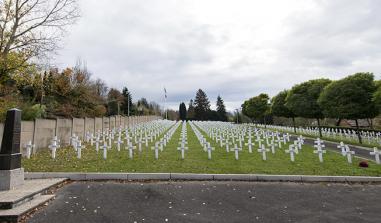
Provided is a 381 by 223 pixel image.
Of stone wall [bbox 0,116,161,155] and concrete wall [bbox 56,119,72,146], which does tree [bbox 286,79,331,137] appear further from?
concrete wall [bbox 56,119,72,146]

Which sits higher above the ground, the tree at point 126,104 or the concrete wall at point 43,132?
the tree at point 126,104

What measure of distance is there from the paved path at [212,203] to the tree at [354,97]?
1599cm

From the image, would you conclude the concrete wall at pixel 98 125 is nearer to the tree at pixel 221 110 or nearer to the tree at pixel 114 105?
the tree at pixel 114 105

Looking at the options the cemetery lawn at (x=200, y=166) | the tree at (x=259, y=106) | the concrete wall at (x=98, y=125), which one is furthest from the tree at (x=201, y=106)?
the cemetery lawn at (x=200, y=166)

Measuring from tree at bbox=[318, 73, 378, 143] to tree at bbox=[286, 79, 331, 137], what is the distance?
6471 mm

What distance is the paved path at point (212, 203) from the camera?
5.36 meters

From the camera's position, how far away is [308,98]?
31.0 meters

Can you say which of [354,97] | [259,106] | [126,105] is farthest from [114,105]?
[354,97]

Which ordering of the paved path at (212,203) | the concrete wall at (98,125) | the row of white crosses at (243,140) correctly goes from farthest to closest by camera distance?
the concrete wall at (98,125), the row of white crosses at (243,140), the paved path at (212,203)

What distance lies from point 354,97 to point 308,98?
910cm

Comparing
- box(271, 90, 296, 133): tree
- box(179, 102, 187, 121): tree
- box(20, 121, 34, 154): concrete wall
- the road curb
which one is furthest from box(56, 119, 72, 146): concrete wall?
box(179, 102, 187, 121): tree

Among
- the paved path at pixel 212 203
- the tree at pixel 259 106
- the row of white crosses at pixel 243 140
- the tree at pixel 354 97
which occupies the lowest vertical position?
the paved path at pixel 212 203

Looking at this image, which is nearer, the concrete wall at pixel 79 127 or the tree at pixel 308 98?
the concrete wall at pixel 79 127

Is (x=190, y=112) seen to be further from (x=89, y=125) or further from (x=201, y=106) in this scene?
(x=89, y=125)
